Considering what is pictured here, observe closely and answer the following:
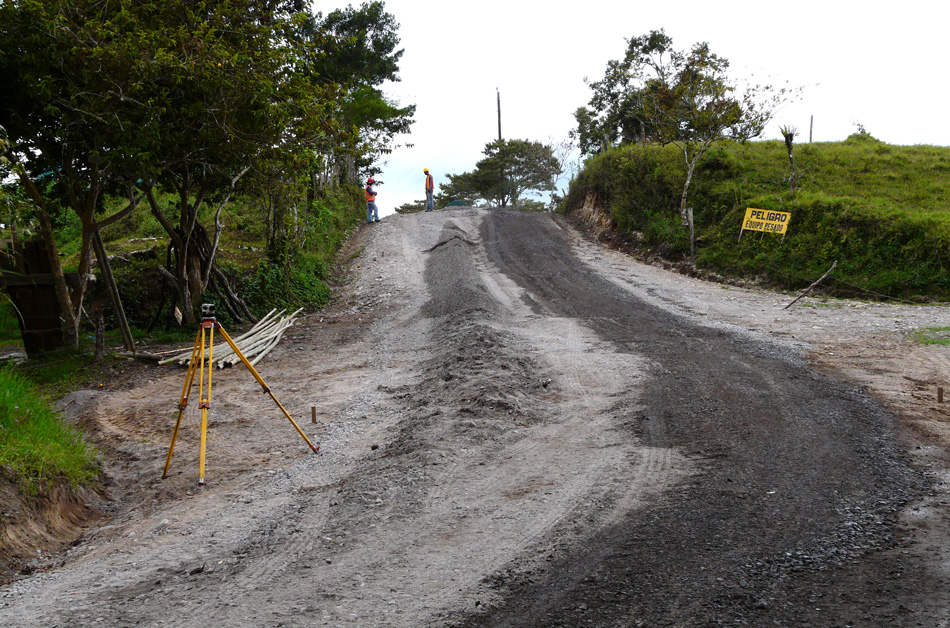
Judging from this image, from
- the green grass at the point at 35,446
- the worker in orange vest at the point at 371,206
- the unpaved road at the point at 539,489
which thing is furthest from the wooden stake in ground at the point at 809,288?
the worker in orange vest at the point at 371,206

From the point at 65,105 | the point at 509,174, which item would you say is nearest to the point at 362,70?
the point at 509,174

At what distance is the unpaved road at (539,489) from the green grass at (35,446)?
1.57 ft

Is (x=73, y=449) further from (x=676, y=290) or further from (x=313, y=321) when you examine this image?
(x=676, y=290)

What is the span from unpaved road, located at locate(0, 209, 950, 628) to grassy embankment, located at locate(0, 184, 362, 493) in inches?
28.5

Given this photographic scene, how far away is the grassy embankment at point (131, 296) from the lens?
19.5 ft

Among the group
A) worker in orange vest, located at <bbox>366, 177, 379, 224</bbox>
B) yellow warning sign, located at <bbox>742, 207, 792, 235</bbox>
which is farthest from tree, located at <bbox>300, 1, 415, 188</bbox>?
yellow warning sign, located at <bbox>742, 207, 792, 235</bbox>

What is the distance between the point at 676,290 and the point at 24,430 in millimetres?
13957

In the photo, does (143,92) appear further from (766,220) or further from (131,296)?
(766,220)

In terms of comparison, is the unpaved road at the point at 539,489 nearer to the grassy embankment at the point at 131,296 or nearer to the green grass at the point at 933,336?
the green grass at the point at 933,336

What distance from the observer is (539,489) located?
5.52m

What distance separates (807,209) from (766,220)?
1137mm

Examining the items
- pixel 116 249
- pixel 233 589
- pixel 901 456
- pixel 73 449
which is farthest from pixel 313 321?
pixel 901 456

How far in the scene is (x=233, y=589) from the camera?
4098 mm

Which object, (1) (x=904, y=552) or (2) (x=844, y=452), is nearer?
(1) (x=904, y=552)
